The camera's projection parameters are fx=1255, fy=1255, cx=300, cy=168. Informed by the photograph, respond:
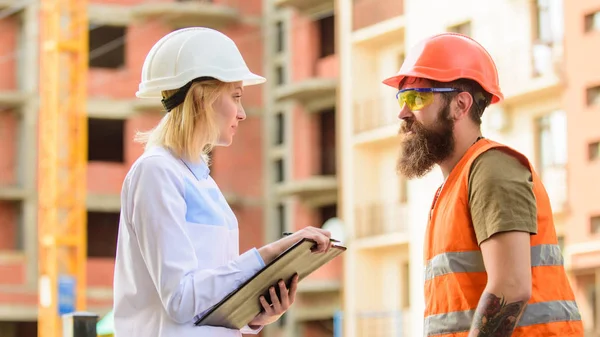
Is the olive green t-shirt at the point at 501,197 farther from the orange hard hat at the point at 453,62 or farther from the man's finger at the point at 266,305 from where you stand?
the man's finger at the point at 266,305

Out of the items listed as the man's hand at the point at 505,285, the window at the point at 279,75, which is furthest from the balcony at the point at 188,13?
the man's hand at the point at 505,285

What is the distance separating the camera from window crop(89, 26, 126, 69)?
29656 millimetres

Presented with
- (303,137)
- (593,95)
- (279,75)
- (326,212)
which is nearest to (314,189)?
(326,212)

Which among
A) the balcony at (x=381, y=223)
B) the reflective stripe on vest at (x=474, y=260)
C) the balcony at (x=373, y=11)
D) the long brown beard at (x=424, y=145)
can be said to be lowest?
the reflective stripe on vest at (x=474, y=260)

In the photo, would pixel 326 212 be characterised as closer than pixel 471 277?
No

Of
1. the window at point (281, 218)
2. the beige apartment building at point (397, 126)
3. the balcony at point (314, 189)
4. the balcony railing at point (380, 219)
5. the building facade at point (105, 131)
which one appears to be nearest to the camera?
the beige apartment building at point (397, 126)

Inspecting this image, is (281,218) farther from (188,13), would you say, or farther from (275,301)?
(275,301)

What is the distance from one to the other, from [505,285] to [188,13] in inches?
1021

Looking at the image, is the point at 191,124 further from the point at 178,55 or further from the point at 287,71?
the point at 287,71

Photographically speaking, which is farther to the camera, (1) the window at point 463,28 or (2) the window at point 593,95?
(1) the window at point 463,28

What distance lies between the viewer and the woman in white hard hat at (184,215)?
297 cm

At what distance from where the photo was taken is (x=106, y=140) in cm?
2964

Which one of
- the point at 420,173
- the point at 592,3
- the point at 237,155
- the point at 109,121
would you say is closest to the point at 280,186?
the point at 237,155

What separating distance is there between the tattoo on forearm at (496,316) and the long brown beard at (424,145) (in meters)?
0.46
